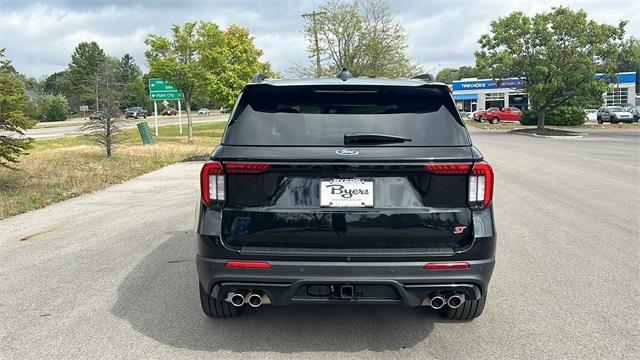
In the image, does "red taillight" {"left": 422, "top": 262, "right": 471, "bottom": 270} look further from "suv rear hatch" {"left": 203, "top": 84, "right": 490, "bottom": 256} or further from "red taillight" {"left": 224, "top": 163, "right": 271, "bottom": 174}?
"red taillight" {"left": 224, "top": 163, "right": 271, "bottom": 174}

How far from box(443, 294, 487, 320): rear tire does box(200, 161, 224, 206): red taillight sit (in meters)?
1.91

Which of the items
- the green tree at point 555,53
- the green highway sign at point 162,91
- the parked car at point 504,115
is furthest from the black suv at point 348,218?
the parked car at point 504,115

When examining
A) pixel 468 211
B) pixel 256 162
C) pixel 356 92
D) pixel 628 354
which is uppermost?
pixel 356 92

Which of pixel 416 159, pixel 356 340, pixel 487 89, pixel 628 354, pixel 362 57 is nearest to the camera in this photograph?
pixel 416 159

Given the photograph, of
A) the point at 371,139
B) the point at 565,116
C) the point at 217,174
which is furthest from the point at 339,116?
the point at 565,116

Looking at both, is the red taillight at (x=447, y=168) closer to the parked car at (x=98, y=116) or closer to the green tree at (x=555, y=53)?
the parked car at (x=98, y=116)

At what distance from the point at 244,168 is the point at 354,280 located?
36.6 inches

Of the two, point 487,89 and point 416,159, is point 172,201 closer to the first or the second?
point 416,159

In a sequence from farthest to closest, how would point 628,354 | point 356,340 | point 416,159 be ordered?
point 356,340 → point 628,354 → point 416,159

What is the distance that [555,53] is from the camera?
32.9 m

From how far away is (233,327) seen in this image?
157 inches

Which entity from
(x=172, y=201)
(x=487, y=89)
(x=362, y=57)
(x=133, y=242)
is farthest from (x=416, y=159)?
(x=487, y=89)

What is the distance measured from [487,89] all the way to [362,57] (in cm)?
3679

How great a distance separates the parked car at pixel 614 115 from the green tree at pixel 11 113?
44981 millimetres
